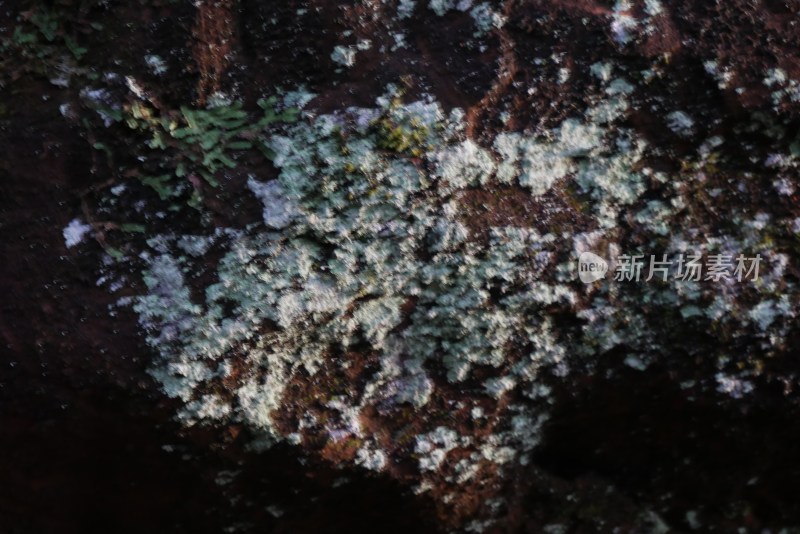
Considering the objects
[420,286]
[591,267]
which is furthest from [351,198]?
[591,267]

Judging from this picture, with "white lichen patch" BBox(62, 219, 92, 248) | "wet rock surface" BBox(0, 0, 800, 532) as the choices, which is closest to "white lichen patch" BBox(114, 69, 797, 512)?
"wet rock surface" BBox(0, 0, 800, 532)

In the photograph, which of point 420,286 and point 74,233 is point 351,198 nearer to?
point 420,286

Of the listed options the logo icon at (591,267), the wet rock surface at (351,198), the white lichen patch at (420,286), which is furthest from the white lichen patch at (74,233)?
the logo icon at (591,267)

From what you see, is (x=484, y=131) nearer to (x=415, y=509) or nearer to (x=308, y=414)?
(x=308, y=414)

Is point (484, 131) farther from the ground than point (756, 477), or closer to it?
farther from the ground

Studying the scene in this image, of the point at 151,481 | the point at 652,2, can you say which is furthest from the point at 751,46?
the point at 151,481

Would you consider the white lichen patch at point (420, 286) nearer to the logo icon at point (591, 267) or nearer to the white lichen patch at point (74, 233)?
the logo icon at point (591, 267)

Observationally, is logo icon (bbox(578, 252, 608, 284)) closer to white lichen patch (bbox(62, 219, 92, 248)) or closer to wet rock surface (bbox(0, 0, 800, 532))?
wet rock surface (bbox(0, 0, 800, 532))
